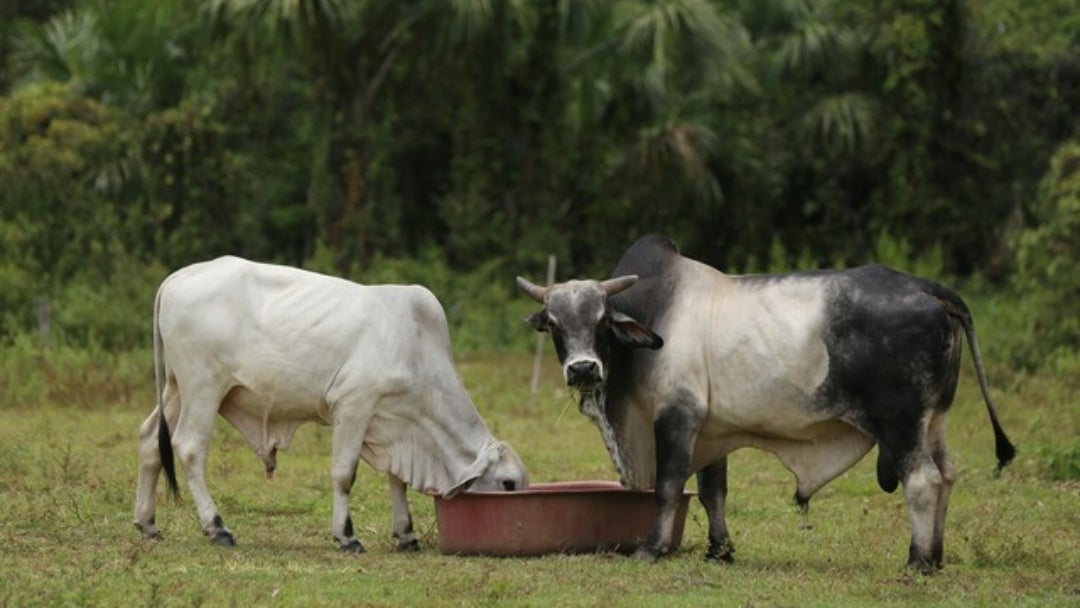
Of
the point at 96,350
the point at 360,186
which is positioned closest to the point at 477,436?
the point at 96,350

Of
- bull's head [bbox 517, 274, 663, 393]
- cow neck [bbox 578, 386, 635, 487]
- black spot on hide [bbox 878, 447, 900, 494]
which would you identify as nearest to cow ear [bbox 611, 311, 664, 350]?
bull's head [bbox 517, 274, 663, 393]

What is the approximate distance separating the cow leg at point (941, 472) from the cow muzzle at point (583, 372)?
1668 mm

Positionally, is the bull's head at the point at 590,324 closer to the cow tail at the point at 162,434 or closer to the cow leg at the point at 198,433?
the cow leg at the point at 198,433

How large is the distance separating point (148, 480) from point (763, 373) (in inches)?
132

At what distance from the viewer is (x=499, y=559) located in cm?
1042

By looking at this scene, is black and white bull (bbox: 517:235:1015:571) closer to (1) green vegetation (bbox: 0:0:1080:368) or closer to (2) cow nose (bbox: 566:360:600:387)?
(2) cow nose (bbox: 566:360:600:387)

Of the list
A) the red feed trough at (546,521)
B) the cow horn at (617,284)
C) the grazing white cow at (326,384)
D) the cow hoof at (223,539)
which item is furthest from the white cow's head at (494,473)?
the cow hoof at (223,539)

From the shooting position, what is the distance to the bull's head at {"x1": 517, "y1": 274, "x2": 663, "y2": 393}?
34.4ft

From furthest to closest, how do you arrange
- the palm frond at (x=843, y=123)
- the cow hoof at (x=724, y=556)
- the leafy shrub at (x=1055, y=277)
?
the palm frond at (x=843, y=123)
the leafy shrub at (x=1055, y=277)
the cow hoof at (x=724, y=556)

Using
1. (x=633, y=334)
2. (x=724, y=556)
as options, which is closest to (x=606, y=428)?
(x=633, y=334)

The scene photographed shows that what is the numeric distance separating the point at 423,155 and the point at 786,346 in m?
20.0

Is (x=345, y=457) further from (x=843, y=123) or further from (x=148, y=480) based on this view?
(x=843, y=123)

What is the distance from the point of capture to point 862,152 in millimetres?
30062

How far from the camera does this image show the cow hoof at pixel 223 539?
10781mm
